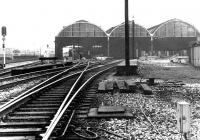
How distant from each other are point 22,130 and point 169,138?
116 inches

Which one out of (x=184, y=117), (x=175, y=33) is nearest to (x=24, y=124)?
(x=184, y=117)

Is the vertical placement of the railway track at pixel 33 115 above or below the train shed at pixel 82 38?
below

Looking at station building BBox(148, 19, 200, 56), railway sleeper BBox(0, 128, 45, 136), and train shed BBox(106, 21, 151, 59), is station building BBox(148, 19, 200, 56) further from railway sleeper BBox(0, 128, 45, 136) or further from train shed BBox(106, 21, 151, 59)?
railway sleeper BBox(0, 128, 45, 136)

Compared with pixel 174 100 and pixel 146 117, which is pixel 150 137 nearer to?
pixel 146 117

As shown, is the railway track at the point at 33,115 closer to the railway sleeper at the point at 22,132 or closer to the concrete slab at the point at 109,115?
the railway sleeper at the point at 22,132

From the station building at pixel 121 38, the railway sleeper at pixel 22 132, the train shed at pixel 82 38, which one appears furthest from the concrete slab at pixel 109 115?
the station building at pixel 121 38

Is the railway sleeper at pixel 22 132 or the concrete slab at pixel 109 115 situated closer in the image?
the railway sleeper at pixel 22 132

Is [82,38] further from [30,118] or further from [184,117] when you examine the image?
[184,117]

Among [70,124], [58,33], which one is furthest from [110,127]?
[58,33]

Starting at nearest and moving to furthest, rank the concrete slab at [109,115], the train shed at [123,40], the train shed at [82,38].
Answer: the concrete slab at [109,115], the train shed at [82,38], the train shed at [123,40]

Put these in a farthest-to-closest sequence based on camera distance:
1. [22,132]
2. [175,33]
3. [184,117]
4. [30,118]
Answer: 1. [175,33]
2. [30,118]
3. [22,132]
4. [184,117]

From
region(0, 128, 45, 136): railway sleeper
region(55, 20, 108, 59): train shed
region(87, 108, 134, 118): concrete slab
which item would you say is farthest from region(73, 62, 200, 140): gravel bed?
region(55, 20, 108, 59): train shed

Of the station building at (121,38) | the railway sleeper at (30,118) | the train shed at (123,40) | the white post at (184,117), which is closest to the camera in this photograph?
the white post at (184,117)

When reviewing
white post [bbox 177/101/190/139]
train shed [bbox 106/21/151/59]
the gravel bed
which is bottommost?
the gravel bed
